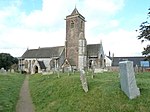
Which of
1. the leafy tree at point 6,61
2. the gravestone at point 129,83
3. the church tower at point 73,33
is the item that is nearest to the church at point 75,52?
the church tower at point 73,33

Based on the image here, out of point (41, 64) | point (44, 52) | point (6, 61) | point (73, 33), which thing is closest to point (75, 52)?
point (73, 33)

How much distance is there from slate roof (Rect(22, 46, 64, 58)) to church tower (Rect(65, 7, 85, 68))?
5557 millimetres

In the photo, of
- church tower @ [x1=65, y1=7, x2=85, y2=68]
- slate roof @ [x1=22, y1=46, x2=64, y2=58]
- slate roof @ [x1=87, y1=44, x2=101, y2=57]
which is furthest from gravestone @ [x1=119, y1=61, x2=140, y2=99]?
slate roof @ [x1=22, y1=46, x2=64, y2=58]

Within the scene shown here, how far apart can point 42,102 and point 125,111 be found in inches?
260

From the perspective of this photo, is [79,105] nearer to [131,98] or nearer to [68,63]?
[131,98]

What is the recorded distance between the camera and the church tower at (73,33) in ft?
200

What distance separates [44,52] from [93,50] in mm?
19140

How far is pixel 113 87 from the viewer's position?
523 inches

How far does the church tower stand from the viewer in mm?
61062

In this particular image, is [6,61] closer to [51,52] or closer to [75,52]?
[51,52]

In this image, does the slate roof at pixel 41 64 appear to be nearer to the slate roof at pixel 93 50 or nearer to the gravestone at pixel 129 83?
the slate roof at pixel 93 50

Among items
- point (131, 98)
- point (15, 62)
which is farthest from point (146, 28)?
point (15, 62)

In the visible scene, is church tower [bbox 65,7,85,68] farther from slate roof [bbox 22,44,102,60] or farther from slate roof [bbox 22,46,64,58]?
slate roof [bbox 22,46,64,58]

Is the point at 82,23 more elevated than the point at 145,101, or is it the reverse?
the point at 82,23
